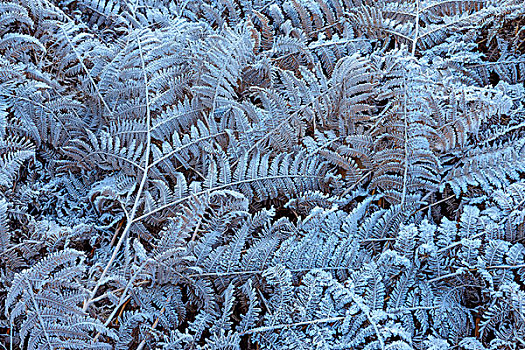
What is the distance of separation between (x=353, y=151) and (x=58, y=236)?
2.01ft

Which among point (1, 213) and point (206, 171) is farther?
point (206, 171)

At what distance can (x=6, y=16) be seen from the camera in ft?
3.80

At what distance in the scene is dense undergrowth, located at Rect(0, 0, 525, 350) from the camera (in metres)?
0.83

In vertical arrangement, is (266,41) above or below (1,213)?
above

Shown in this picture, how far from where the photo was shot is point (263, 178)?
100 centimetres

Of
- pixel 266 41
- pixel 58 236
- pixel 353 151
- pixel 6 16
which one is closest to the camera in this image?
pixel 58 236

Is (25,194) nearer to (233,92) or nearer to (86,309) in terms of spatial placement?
(86,309)

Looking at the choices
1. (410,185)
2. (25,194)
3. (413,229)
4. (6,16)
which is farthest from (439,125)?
(6,16)

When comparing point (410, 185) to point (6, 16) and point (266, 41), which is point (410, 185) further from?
point (6, 16)

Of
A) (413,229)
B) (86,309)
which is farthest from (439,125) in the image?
(86,309)

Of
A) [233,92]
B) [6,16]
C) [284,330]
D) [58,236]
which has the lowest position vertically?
[284,330]

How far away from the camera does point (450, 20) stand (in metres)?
1.20

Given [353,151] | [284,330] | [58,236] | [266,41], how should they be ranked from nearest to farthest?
[284,330], [58,236], [353,151], [266,41]

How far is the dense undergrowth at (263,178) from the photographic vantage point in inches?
32.6
